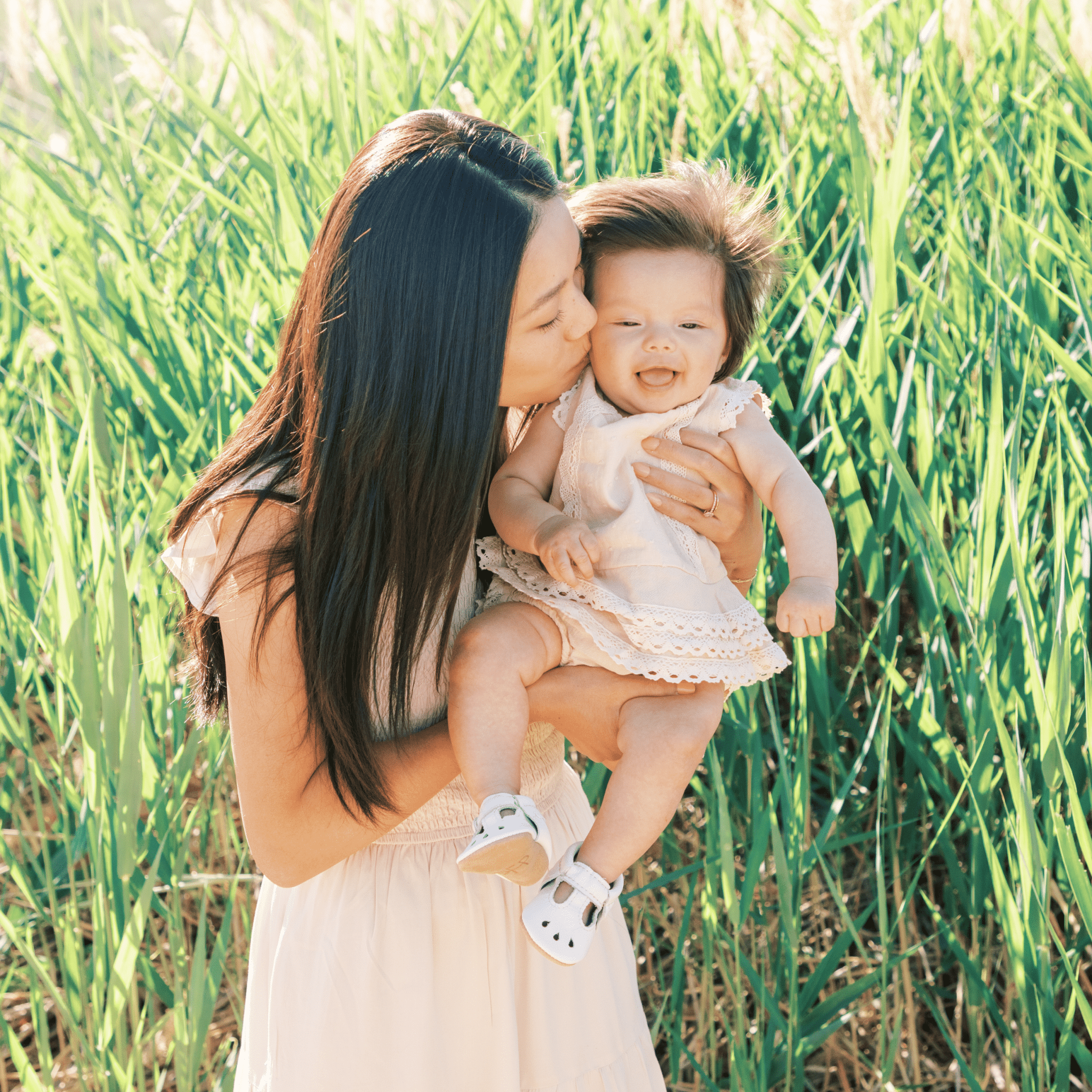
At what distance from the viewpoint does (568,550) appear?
39.8 inches

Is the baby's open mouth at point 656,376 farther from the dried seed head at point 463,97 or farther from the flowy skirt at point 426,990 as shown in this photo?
the dried seed head at point 463,97

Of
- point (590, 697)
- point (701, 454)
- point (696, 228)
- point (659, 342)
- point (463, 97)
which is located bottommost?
point (590, 697)

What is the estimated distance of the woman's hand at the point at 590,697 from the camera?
1065 mm

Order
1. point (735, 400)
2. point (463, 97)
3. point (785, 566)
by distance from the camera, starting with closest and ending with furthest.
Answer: point (735, 400)
point (785, 566)
point (463, 97)

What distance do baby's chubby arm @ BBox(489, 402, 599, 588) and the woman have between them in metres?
0.09

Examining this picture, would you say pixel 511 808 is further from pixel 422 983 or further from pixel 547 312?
pixel 547 312

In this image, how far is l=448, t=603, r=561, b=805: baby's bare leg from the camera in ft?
3.14

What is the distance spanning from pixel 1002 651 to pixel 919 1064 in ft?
2.20

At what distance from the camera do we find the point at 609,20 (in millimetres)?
2064

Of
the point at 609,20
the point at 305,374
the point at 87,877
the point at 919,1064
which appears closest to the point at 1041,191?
the point at 609,20

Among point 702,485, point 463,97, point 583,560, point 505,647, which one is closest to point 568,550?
point 583,560

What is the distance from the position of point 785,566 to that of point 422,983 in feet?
2.53

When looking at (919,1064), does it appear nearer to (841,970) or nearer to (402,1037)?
(841,970)

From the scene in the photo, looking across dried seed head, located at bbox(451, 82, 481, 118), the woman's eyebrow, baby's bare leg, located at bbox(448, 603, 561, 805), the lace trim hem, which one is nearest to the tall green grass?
dried seed head, located at bbox(451, 82, 481, 118)
